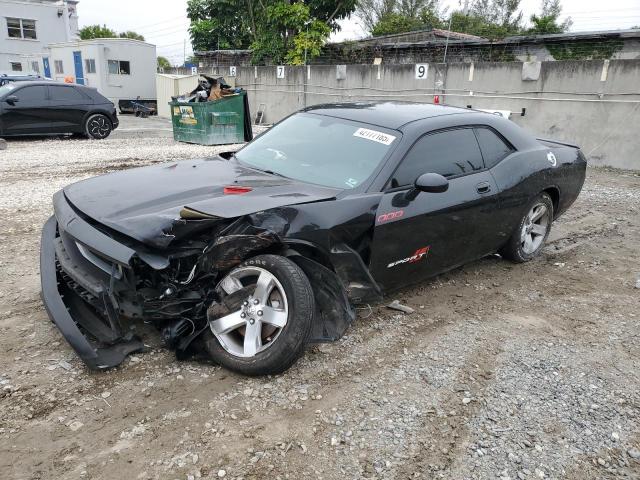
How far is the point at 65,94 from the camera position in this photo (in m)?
12.7

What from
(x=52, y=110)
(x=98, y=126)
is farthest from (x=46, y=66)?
(x=52, y=110)

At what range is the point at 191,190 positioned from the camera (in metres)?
3.55

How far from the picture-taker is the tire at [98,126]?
13.4m

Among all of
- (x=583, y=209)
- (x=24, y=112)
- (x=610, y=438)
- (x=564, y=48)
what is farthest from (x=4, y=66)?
(x=610, y=438)

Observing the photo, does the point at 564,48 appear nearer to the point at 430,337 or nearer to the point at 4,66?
the point at 430,337

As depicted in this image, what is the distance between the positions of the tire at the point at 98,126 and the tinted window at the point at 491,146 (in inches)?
453

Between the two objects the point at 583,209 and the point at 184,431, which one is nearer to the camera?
the point at 184,431

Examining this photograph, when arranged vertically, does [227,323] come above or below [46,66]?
below

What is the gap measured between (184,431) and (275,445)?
463 mm

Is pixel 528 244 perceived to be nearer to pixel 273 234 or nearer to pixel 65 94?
pixel 273 234

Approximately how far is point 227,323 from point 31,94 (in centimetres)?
1169

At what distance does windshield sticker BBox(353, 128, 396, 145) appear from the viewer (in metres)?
3.91

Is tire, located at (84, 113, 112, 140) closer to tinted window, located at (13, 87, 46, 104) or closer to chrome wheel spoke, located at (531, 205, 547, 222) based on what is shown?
tinted window, located at (13, 87, 46, 104)

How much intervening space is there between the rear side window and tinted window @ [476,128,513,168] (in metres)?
11.4
